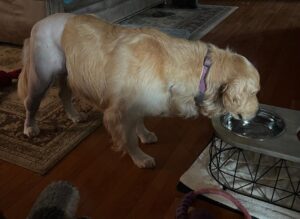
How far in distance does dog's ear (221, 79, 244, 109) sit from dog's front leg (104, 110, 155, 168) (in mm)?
458

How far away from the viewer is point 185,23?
4.21 m

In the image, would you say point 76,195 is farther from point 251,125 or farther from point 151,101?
point 251,125

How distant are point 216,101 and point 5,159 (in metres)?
1.22

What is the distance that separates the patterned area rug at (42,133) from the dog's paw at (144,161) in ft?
1.39

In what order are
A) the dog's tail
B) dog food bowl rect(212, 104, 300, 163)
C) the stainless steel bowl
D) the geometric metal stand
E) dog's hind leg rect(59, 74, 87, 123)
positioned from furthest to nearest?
dog's hind leg rect(59, 74, 87, 123) → the dog's tail → the stainless steel bowl → the geometric metal stand → dog food bowl rect(212, 104, 300, 163)

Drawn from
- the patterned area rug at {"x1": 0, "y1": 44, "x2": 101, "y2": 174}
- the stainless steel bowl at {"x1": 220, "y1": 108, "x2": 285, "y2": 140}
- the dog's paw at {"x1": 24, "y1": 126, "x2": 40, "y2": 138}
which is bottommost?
the patterned area rug at {"x1": 0, "y1": 44, "x2": 101, "y2": 174}

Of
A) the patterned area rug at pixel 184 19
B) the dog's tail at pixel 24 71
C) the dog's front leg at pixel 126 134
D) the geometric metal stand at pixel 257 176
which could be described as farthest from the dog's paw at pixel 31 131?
the patterned area rug at pixel 184 19

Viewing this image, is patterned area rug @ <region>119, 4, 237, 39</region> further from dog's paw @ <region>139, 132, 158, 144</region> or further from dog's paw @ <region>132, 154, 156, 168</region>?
dog's paw @ <region>132, 154, 156, 168</region>

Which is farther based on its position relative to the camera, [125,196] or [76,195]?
[125,196]

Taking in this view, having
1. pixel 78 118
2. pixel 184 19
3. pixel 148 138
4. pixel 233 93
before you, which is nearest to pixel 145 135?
pixel 148 138

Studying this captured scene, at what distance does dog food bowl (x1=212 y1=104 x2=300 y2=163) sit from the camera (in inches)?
55.3

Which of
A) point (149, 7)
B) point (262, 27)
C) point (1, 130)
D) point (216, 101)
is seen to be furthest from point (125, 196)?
point (149, 7)

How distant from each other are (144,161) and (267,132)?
0.66 m

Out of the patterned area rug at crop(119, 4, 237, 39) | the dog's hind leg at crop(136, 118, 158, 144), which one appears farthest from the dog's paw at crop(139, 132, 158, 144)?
the patterned area rug at crop(119, 4, 237, 39)
